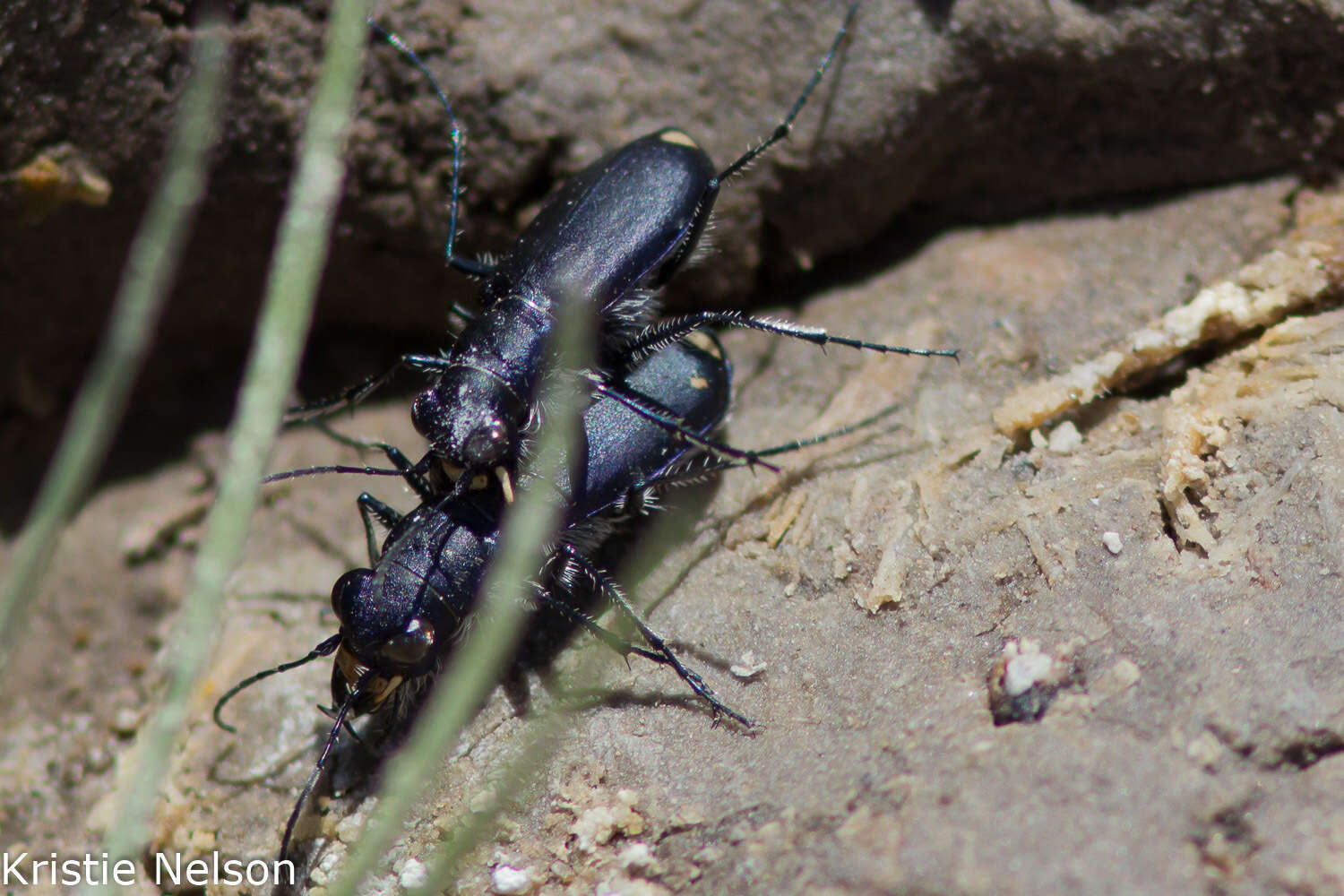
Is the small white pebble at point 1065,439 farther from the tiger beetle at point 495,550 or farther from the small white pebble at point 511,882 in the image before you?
the small white pebble at point 511,882

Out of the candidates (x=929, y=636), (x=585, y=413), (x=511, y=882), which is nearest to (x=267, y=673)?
(x=511, y=882)

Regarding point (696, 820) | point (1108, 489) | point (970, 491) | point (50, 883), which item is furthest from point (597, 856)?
point (50, 883)

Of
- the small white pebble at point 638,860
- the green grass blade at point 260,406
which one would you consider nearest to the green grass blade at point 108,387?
the green grass blade at point 260,406

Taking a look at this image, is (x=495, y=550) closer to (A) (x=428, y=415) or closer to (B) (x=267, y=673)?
(A) (x=428, y=415)

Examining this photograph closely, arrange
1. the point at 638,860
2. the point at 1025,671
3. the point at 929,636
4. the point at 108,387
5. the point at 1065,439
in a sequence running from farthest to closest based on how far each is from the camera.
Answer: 1. the point at 1065,439
2. the point at 929,636
3. the point at 638,860
4. the point at 1025,671
5. the point at 108,387

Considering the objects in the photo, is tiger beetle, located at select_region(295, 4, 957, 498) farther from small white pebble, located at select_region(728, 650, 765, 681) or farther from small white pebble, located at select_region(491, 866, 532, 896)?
small white pebble, located at select_region(491, 866, 532, 896)
